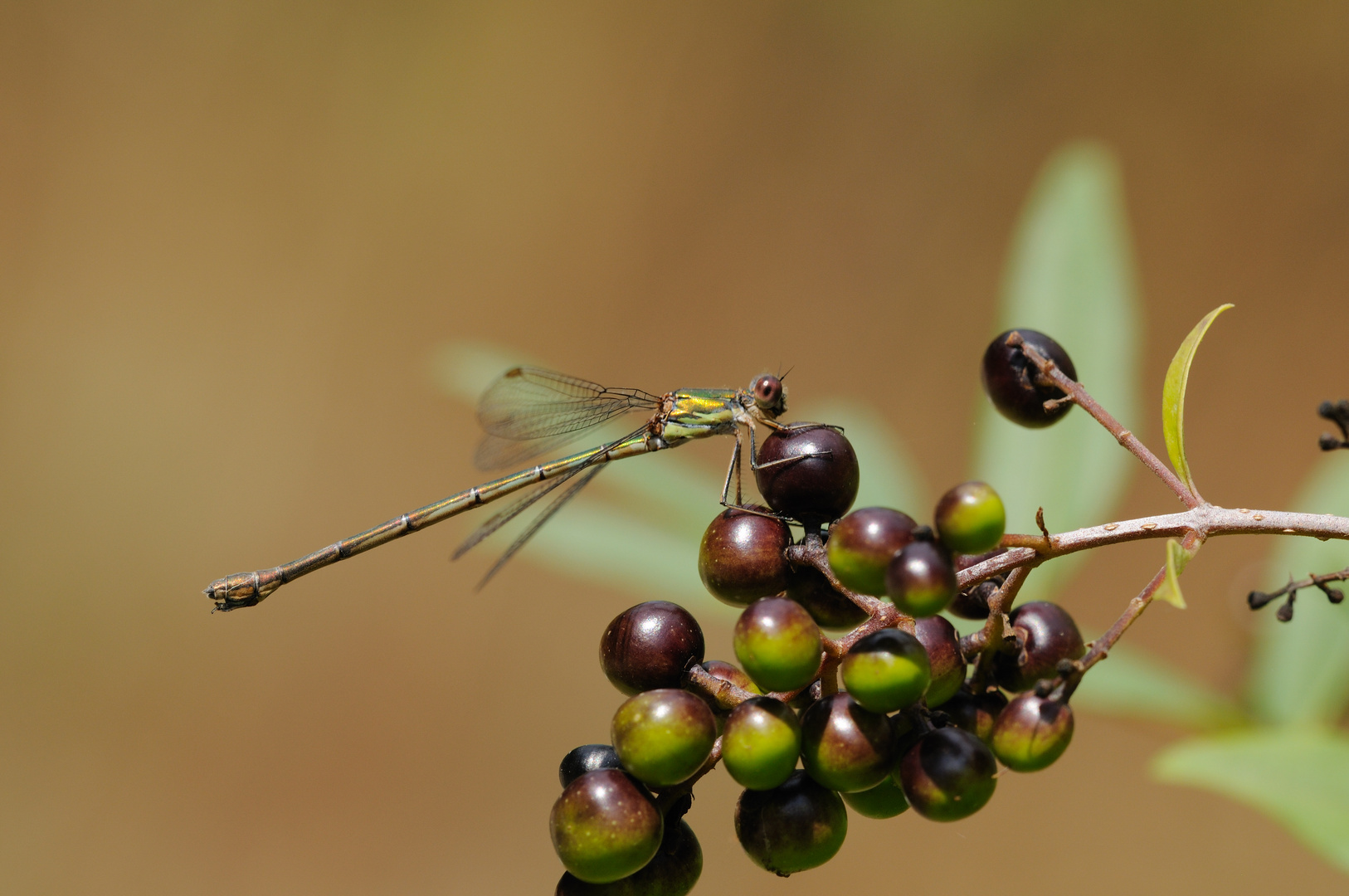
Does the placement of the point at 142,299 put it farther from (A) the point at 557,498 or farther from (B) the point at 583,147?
(A) the point at 557,498

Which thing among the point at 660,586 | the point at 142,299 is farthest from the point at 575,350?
the point at 660,586

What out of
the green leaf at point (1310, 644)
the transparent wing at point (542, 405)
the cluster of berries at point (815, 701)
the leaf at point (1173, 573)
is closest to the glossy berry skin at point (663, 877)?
the cluster of berries at point (815, 701)

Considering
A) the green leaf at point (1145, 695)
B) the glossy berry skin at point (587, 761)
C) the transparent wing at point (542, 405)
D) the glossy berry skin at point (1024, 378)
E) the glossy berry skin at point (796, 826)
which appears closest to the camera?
the glossy berry skin at point (796, 826)

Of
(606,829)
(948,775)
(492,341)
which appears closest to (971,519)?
(948,775)

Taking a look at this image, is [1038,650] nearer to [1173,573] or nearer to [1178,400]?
[1173,573]

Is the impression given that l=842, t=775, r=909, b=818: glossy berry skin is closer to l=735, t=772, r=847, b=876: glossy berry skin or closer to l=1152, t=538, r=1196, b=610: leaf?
l=735, t=772, r=847, b=876: glossy berry skin

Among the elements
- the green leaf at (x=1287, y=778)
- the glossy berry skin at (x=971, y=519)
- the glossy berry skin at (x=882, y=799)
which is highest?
the glossy berry skin at (x=971, y=519)

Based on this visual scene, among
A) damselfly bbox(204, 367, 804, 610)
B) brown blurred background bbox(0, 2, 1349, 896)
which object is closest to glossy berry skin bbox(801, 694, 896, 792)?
damselfly bbox(204, 367, 804, 610)

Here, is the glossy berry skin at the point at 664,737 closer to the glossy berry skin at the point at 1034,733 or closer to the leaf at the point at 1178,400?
the glossy berry skin at the point at 1034,733
